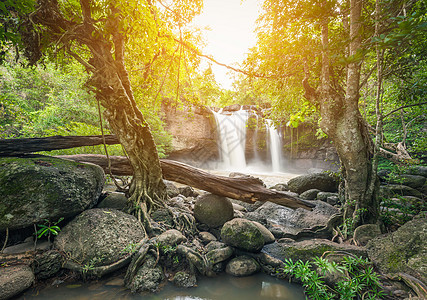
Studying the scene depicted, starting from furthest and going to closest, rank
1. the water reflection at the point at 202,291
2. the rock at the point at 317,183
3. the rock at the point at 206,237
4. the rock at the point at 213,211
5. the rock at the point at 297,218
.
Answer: the rock at the point at 317,183
the rock at the point at 297,218
the rock at the point at 213,211
the rock at the point at 206,237
the water reflection at the point at 202,291

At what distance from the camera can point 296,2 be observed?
370 cm

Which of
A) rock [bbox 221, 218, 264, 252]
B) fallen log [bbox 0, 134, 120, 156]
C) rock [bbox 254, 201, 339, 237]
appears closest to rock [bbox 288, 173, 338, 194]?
rock [bbox 254, 201, 339, 237]

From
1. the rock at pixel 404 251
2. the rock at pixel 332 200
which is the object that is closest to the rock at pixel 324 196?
the rock at pixel 332 200

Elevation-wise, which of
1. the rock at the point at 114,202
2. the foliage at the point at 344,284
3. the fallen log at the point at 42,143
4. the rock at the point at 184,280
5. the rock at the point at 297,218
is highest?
the fallen log at the point at 42,143

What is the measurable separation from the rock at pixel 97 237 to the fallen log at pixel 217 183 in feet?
5.44

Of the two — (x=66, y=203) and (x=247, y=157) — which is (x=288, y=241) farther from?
(x=247, y=157)

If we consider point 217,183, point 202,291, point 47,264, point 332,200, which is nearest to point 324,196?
point 332,200

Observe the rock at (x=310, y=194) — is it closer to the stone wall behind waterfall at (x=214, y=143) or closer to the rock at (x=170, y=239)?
the rock at (x=170, y=239)

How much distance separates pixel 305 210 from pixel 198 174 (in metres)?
3.34

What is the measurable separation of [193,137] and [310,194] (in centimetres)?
1526

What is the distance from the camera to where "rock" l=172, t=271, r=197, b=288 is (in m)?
2.75

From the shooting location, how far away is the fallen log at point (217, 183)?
4.68 m

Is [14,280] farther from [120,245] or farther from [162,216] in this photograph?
[162,216]

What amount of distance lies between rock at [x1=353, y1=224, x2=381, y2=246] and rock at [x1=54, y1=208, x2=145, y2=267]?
4.03 m
